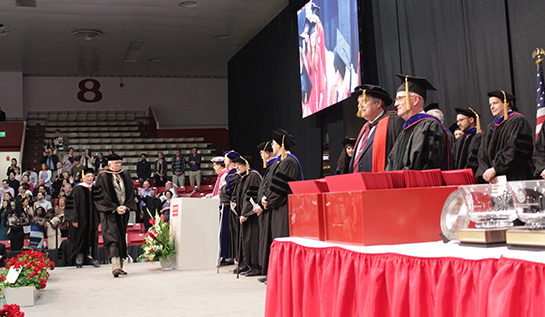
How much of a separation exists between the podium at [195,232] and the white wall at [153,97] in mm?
15944

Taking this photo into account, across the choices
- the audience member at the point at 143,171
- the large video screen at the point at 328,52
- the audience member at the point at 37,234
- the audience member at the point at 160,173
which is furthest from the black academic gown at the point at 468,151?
the audience member at the point at 143,171

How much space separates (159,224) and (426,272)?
6707mm

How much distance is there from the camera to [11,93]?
21.4 metres

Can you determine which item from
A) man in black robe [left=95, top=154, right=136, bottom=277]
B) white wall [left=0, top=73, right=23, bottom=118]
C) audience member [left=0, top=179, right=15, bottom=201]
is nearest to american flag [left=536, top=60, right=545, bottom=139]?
man in black robe [left=95, top=154, right=136, bottom=277]

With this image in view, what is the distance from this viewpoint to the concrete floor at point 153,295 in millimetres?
4508

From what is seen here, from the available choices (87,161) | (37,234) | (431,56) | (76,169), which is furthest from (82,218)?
(87,161)

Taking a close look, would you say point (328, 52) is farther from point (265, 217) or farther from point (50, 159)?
point (50, 159)

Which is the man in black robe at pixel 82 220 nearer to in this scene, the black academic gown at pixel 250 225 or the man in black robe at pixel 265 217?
the black academic gown at pixel 250 225

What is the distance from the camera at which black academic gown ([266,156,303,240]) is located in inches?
234

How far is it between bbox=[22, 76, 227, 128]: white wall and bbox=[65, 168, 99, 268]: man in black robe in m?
15.0

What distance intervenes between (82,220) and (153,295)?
373 centimetres

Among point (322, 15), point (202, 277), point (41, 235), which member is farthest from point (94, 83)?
point (202, 277)

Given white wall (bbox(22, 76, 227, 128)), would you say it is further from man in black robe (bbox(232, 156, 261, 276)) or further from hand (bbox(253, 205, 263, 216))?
hand (bbox(253, 205, 263, 216))

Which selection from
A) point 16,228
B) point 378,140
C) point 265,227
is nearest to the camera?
point 378,140
